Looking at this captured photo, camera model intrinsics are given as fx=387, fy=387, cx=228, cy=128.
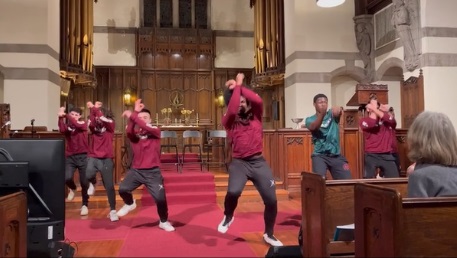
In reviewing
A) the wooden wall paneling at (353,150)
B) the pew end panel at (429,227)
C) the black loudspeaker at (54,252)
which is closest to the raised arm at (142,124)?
the black loudspeaker at (54,252)

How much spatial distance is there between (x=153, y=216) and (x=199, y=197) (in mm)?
1316

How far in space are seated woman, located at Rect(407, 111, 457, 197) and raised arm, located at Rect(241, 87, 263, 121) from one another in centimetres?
201

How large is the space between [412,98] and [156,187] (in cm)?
648

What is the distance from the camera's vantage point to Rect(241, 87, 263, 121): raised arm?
3973 mm

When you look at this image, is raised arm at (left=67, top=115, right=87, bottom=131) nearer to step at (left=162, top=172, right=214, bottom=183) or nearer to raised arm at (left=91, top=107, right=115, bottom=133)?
raised arm at (left=91, top=107, right=115, bottom=133)

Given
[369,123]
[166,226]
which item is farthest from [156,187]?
[369,123]

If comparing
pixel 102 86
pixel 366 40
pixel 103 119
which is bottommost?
pixel 103 119

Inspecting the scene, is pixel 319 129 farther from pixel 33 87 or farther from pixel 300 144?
pixel 33 87

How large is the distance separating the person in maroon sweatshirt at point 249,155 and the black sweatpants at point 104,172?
6.93ft

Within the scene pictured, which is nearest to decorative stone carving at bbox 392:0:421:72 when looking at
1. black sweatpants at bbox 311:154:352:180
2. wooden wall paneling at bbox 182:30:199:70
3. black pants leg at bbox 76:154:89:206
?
black sweatpants at bbox 311:154:352:180

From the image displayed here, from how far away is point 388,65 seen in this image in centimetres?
991

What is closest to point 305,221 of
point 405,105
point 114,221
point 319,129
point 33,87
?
point 319,129

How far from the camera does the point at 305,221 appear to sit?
10.4ft

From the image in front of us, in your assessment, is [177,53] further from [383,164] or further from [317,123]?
[317,123]
